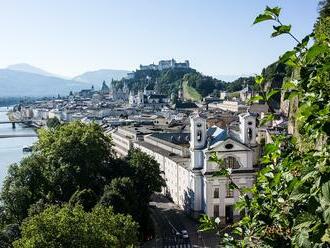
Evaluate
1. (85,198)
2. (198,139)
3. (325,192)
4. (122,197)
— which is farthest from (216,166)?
(325,192)

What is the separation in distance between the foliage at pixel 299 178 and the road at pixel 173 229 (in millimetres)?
27794

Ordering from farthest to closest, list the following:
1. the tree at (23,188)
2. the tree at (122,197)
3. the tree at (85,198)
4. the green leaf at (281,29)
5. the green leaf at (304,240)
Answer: the tree at (23,188)
the tree at (85,198)
the tree at (122,197)
the green leaf at (281,29)
the green leaf at (304,240)

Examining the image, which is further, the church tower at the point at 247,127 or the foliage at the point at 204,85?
the foliage at the point at 204,85

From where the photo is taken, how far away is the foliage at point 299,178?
10.3ft

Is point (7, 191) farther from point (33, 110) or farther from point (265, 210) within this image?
point (33, 110)

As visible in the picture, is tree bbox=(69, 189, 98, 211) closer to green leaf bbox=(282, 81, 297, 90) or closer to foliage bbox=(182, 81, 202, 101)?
green leaf bbox=(282, 81, 297, 90)

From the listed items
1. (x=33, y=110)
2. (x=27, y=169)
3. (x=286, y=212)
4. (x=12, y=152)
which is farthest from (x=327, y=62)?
(x=33, y=110)

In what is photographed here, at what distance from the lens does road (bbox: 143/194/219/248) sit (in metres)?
32.2

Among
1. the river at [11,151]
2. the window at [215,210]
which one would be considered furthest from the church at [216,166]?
the river at [11,151]

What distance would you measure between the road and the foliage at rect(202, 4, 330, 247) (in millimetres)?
27794

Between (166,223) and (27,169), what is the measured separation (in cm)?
1021

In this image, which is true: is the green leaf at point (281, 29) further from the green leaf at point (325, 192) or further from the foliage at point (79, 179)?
the foliage at point (79, 179)

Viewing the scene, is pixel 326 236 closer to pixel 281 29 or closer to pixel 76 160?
pixel 281 29

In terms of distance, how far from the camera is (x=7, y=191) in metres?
33.6
